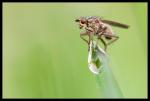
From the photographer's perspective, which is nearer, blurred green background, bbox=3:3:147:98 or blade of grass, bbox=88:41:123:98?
blade of grass, bbox=88:41:123:98

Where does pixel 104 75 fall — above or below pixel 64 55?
above

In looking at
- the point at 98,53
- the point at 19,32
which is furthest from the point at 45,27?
the point at 98,53

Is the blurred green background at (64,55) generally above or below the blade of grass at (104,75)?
below

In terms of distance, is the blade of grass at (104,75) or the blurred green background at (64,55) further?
the blurred green background at (64,55)

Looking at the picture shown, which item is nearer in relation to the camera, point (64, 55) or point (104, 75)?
point (104, 75)
